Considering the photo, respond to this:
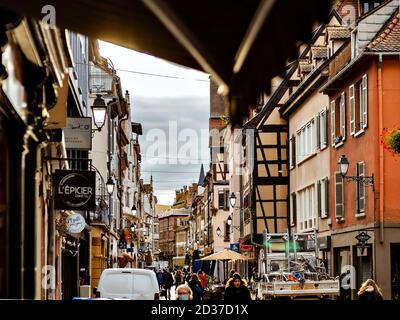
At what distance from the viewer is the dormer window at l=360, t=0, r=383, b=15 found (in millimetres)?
2668

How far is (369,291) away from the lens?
2.93 meters

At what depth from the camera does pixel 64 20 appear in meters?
2.35

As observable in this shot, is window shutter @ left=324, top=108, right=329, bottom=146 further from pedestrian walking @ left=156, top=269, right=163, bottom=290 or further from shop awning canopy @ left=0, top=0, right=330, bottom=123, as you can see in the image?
pedestrian walking @ left=156, top=269, right=163, bottom=290

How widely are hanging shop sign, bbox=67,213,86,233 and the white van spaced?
227 mm

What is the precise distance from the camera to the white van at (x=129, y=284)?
309cm

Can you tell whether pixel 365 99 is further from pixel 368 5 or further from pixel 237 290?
pixel 237 290

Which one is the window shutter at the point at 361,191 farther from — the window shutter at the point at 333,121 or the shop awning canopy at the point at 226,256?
the shop awning canopy at the point at 226,256

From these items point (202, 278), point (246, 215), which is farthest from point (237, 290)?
point (246, 215)

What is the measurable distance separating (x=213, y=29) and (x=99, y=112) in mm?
906

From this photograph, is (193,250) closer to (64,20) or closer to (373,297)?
(373,297)

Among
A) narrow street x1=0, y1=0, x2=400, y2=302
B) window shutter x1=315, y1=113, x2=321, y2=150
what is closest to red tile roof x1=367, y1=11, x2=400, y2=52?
narrow street x1=0, y1=0, x2=400, y2=302

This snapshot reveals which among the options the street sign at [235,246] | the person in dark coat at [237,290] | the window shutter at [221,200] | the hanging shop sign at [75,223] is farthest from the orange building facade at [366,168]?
the hanging shop sign at [75,223]
